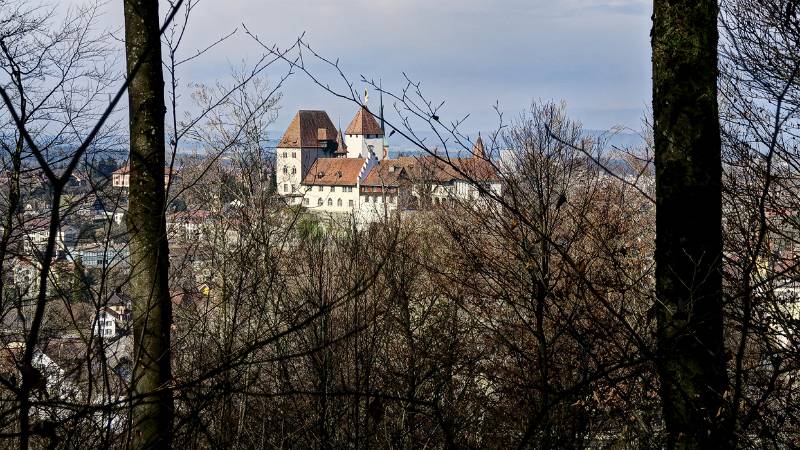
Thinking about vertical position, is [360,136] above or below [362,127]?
below

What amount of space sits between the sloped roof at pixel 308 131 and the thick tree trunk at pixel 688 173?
78836 mm

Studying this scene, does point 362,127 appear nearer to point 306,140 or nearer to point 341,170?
point 306,140

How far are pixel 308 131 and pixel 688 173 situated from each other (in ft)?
268

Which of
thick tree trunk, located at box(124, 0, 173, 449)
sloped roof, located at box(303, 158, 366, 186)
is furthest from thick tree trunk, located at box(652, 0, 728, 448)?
sloped roof, located at box(303, 158, 366, 186)

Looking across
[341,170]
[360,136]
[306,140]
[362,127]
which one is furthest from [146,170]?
[362,127]

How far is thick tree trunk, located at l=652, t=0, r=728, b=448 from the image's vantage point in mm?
2635

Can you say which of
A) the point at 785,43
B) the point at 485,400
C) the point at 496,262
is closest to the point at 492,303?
the point at 496,262

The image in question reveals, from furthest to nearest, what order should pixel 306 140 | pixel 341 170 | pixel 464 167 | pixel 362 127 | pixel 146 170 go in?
1. pixel 362 127
2. pixel 306 140
3. pixel 341 170
4. pixel 464 167
5. pixel 146 170

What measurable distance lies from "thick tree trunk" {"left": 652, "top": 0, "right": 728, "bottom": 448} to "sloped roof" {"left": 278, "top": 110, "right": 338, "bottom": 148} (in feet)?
259

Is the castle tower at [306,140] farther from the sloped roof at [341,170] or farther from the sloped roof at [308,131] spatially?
the sloped roof at [341,170]

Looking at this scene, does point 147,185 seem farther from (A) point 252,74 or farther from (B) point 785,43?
(B) point 785,43

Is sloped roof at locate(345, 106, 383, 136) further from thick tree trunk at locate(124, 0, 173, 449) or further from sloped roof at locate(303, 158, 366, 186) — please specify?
thick tree trunk at locate(124, 0, 173, 449)

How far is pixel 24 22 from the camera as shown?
25.7 feet

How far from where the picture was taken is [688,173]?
2713 mm
